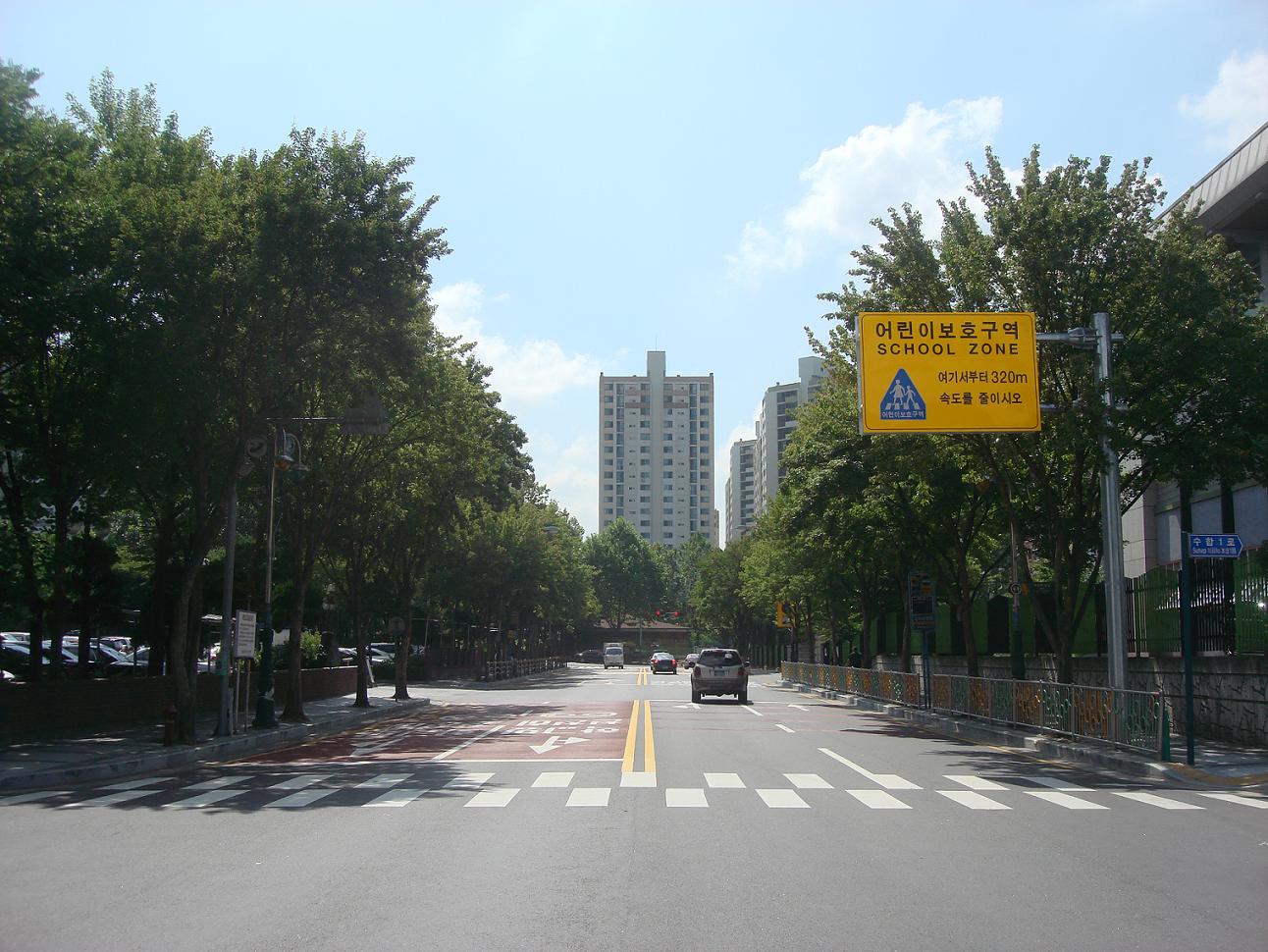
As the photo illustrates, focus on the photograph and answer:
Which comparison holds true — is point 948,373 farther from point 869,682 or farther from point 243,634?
point 869,682

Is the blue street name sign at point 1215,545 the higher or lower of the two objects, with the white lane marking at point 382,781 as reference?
higher

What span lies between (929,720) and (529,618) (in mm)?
56183

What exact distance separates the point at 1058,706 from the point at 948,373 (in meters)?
7.02

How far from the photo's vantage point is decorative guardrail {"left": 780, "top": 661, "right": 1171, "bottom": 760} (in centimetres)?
1745

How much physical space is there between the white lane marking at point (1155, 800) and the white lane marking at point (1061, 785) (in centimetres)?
39

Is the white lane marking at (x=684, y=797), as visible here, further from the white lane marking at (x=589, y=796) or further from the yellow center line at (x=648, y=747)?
the yellow center line at (x=648, y=747)

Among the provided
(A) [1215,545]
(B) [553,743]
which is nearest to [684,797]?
(B) [553,743]

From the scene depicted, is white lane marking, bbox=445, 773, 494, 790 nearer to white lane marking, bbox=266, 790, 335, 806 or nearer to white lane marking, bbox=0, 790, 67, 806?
white lane marking, bbox=266, 790, 335, 806

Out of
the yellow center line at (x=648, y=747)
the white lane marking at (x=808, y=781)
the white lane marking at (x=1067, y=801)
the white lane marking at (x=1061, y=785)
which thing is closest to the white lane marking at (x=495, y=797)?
the yellow center line at (x=648, y=747)

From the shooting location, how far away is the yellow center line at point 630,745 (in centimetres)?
1683

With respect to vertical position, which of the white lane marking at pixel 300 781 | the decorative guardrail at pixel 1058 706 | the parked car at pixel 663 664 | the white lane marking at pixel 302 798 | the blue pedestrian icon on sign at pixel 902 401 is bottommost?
the parked car at pixel 663 664

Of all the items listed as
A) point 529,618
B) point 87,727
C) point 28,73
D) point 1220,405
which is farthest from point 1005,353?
point 529,618

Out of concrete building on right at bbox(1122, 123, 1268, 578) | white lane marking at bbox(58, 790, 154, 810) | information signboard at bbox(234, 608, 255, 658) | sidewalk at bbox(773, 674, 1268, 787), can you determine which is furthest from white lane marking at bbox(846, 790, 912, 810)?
concrete building on right at bbox(1122, 123, 1268, 578)

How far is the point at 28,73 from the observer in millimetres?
19922
